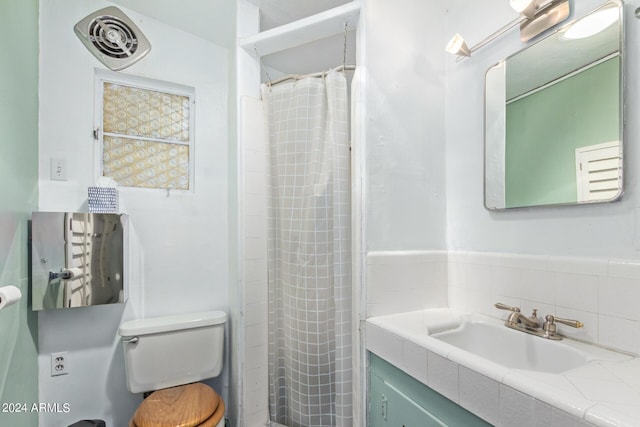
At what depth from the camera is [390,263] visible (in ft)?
4.26

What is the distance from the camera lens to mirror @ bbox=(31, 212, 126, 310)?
1.20m

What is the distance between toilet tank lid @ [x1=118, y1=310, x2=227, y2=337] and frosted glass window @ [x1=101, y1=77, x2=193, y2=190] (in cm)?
71

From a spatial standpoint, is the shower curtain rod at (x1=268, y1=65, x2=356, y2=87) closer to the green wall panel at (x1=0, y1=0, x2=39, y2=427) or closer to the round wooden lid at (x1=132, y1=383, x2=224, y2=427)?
the green wall panel at (x1=0, y1=0, x2=39, y2=427)

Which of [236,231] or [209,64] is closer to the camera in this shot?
[236,231]

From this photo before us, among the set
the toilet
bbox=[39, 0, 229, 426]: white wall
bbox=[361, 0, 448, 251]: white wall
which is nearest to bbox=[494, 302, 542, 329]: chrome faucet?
bbox=[361, 0, 448, 251]: white wall

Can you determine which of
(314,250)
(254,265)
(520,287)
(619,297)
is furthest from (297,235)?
(619,297)

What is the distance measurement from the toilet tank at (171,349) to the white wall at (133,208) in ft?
0.52

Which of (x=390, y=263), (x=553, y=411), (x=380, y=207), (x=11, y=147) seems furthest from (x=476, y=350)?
(x=11, y=147)

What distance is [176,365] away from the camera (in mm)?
1447

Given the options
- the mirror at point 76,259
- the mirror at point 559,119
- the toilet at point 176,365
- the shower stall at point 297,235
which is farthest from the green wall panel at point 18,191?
the mirror at point 559,119

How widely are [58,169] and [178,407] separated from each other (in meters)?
1.23

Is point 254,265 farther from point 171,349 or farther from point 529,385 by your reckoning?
point 529,385

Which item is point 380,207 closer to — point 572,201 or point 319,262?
point 319,262

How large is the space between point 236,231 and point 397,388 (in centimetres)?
106
